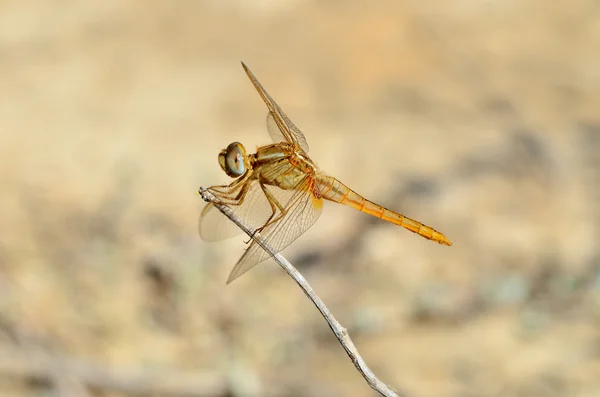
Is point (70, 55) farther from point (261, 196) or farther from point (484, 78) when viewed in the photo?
point (261, 196)

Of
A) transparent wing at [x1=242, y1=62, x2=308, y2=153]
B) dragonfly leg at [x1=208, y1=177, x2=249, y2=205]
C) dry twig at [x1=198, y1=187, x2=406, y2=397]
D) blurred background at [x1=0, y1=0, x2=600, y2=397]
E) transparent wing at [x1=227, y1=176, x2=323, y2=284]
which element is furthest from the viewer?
blurred background at [x1=0, y1=0, x2=600, y2=397]

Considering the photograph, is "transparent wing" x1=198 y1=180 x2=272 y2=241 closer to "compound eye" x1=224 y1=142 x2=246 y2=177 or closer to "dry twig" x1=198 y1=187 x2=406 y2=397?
"compound eye" x1=224 y1=142 x2=246 y2=177

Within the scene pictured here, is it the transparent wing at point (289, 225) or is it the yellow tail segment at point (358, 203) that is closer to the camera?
the transparent wing at point (289, 225)

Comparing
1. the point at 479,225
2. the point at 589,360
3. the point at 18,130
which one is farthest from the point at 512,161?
the point at 18,130

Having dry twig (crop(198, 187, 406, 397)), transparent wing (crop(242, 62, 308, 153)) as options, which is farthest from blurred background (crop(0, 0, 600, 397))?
dry twig (crop(198, 187, 406, 397))

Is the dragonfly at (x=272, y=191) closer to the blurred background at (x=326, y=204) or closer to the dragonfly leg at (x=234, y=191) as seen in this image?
the dragonfly leg at (x=234, y=191)


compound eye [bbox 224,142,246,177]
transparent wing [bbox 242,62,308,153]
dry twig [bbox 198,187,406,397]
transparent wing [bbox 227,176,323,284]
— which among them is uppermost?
transparent wing [bbox 242,62,308,153]

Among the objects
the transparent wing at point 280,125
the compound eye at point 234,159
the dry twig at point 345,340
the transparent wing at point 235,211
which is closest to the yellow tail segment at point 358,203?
the transparent wing at point 280,125

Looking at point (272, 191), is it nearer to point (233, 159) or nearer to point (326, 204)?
point (233, 159)
